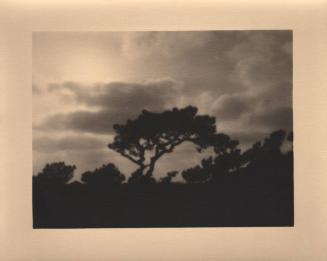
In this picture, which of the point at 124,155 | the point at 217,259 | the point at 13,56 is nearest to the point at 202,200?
the point at 217,259

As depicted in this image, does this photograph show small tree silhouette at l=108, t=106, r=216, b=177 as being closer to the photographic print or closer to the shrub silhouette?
the photographic print

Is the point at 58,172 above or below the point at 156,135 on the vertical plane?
below

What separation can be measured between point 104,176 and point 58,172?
0.37 metres

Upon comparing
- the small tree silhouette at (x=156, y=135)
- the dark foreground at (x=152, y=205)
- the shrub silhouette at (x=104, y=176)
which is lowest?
the dark foreground at (x=152, y=205)

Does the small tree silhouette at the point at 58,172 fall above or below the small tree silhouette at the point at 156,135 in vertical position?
below

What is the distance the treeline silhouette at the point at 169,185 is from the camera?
3.30 metres

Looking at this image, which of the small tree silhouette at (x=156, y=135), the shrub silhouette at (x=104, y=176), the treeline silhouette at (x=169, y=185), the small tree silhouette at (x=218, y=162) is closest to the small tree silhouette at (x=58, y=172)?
the treeline silhouette at (x=169, y=185)

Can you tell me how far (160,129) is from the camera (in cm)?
331

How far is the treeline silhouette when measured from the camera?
Answer: 10.8 feet

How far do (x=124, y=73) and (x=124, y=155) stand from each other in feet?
2.17

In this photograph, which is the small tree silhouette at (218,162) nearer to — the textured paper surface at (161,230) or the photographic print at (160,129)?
the photographic print at (160,129)

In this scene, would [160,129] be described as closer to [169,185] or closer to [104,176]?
[169,185]

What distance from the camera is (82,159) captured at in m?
3.29

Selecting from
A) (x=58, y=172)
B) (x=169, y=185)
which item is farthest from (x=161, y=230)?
(x=58, y=172)
